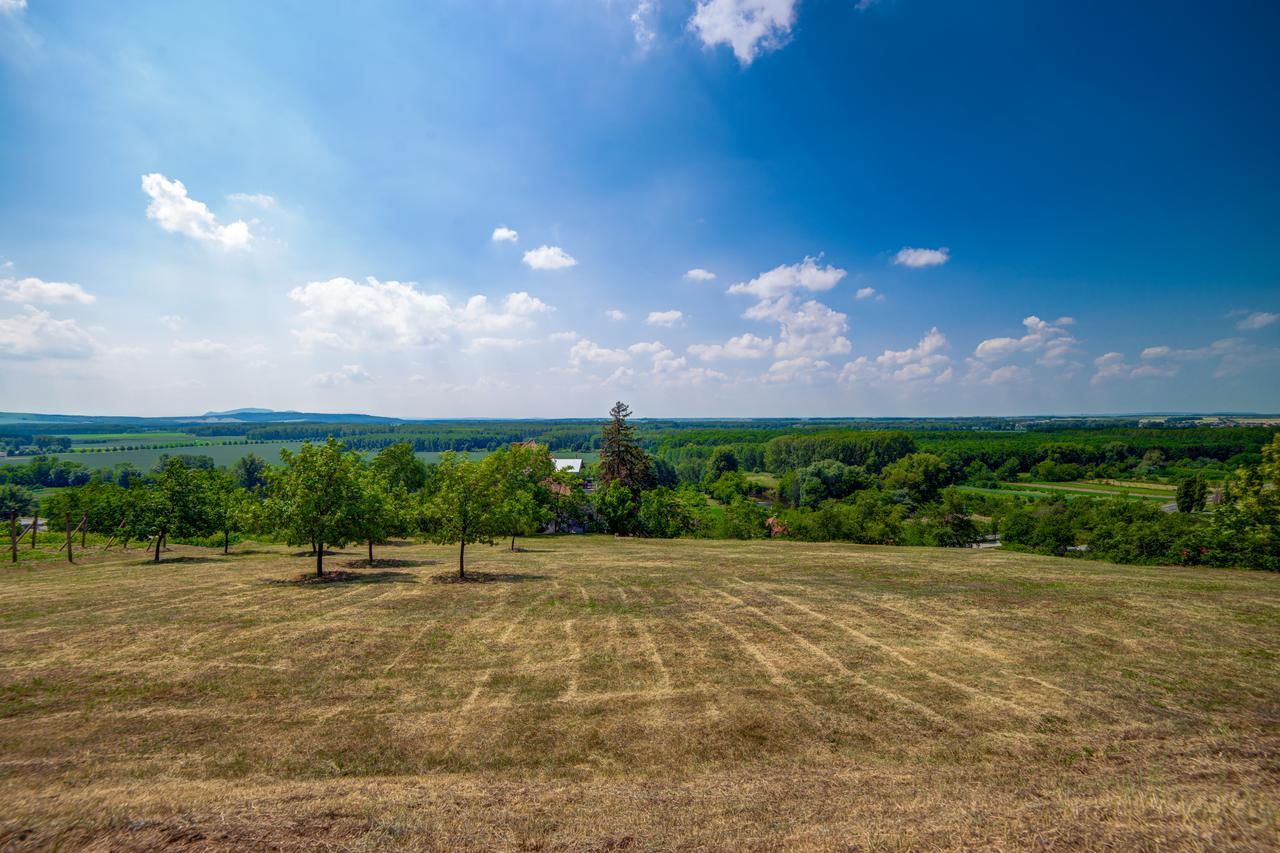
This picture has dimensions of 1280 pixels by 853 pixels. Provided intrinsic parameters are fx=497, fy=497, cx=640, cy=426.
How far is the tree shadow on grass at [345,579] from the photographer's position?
80.9ft

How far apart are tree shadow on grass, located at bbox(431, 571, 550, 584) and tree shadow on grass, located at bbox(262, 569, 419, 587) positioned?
1.40 m

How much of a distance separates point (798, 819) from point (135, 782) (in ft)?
37.0

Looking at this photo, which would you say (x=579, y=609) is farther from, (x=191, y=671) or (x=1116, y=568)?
(x=1116, y=568)

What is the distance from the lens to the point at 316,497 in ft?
83.1

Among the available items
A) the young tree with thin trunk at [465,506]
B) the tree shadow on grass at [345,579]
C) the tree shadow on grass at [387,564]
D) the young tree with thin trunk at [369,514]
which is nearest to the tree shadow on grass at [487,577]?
the young tree with thin trunk at [465,506]

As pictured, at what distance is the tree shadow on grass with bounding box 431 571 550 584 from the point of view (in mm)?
25406

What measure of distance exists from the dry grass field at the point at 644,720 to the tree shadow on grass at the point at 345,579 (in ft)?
11.3

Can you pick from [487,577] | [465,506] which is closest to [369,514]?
[465,506]

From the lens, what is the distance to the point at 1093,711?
11.2 meters

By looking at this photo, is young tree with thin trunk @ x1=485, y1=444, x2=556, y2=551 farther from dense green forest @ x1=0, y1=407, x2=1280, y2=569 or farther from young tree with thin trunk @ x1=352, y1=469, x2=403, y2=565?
young tree with thin trunk @ x1=352, y1=469, x2=403, y2=565

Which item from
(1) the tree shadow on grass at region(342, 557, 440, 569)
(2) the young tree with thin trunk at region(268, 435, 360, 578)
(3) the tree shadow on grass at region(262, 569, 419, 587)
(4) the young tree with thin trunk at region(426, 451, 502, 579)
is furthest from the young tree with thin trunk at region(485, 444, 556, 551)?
(2) the young tree with thin trunk at region(268, 435, 360, 578)

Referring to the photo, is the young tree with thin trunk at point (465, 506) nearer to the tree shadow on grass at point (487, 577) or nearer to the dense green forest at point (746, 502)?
the dense green forest at point (746, 502)

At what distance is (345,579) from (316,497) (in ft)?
14.8

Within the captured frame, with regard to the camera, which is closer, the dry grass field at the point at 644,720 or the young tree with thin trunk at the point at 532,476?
the dry grass field at the point at 644,720
